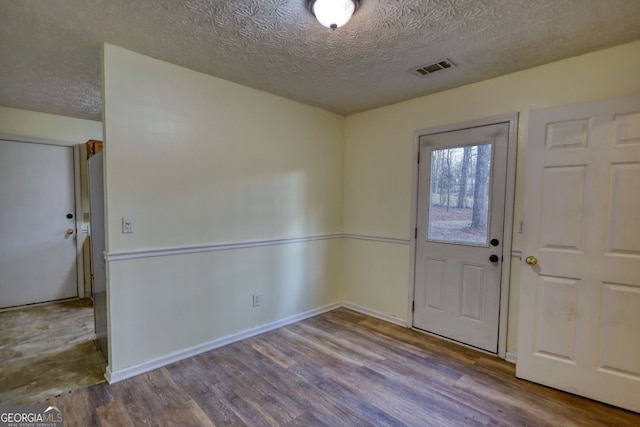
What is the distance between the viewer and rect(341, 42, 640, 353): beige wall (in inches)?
85.4

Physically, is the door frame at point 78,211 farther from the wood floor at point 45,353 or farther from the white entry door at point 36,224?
the wood floor at point 45,353

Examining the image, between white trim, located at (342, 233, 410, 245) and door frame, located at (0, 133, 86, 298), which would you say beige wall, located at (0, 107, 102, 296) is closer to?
door frame, located at (0, 133, 86, 298)

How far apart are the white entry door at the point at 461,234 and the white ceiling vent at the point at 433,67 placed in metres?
0.65

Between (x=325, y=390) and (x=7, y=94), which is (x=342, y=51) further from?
(x=7, y=94)

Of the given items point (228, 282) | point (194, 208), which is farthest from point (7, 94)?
point (228, 282)

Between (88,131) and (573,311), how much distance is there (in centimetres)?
552

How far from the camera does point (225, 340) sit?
9.27 feet

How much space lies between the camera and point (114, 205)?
2201mm

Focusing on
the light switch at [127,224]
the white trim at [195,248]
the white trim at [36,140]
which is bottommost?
the white trim at [195,248]

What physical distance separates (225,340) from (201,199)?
132 cm

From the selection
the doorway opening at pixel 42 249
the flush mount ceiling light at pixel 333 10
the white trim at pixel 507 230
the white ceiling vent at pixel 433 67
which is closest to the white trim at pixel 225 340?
the doorway opening at pixel 42 249

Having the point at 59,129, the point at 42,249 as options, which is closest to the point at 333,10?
the point at 59,129

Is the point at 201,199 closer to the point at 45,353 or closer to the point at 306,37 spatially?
the point at 306,37

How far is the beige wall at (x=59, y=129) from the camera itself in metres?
3.57
